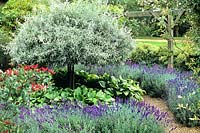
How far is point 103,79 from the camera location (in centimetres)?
775

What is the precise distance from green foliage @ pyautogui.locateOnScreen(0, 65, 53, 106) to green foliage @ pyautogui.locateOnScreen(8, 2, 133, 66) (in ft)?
0.84

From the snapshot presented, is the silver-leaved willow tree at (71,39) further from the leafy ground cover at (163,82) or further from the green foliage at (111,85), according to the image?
the leafy ground cover at (163,82)

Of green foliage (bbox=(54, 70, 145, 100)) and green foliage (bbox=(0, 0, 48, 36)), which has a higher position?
green foliage (bbox=(0, 0, 48, 36))

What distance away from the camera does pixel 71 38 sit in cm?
642

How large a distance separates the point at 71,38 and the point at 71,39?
0.11ft

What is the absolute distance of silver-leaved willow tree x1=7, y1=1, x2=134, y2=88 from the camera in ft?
21.2

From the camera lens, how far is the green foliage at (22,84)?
18.4ft

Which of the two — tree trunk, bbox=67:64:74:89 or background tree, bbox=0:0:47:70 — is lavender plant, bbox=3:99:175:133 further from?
background tree, bbox=0:0:47:70

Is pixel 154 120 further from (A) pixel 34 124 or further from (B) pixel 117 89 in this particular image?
(B) pixel 117 89

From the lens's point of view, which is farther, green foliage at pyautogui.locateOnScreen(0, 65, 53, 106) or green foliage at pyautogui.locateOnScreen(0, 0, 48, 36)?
green foliage at pyautogui.locateOnScreen(0, 0, 48, 36)

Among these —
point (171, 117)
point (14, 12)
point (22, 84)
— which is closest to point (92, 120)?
point (22, 84)

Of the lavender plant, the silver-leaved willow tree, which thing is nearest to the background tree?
the silver-leaved willow tree

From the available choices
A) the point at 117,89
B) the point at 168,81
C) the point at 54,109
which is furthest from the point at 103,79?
the point at 54,109

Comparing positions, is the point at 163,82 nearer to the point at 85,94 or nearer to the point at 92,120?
the point at 85,94
